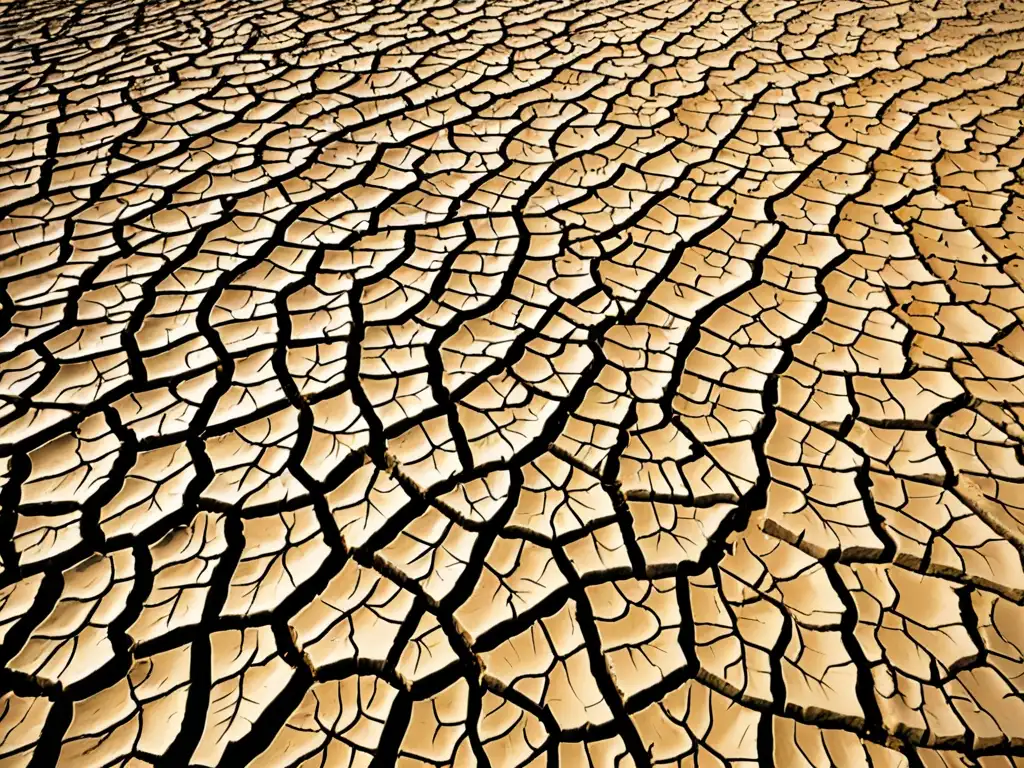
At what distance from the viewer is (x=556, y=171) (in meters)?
2.47

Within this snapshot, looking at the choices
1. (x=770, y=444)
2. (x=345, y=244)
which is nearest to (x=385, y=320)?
(x=345, y=244)

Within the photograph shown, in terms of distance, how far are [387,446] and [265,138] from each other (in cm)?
139

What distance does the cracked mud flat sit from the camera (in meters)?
1.27

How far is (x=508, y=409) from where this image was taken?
175 cm

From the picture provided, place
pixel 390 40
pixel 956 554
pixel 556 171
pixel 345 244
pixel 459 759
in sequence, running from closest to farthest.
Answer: pixel 459 759 → pixel 956 554 → pixel 345 244 → pixel 556 171 → pixel 390 40

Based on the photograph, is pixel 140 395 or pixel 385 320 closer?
pixel 140 395

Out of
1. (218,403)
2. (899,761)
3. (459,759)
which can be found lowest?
(899,761)

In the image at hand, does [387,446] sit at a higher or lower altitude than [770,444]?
higher

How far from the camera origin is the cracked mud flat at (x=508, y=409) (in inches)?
50.0

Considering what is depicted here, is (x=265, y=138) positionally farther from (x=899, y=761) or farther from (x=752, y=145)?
(x=899, y=761)

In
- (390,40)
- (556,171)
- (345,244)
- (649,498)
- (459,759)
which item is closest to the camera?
(459,759)

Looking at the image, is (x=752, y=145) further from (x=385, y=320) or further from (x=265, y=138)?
(x=265, y=138)

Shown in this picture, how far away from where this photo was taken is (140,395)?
176cm

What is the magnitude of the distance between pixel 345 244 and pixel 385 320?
0.35 m
